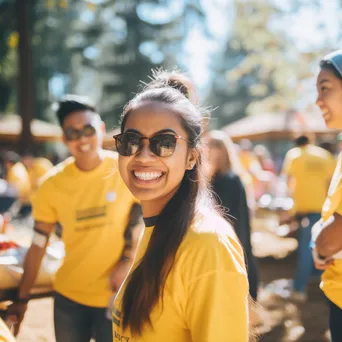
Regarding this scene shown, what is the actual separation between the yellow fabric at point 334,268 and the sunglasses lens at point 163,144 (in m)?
0.96

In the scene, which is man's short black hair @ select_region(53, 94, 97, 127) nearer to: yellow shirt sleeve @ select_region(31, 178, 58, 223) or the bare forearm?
yellow shirt sleeve @ select_region(31, 178, 58, 223)

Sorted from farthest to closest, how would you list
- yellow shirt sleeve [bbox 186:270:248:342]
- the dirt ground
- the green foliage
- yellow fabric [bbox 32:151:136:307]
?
1. the green foliage
2. the dirt ground
3. yellow fabric [bbox 32:151:136:307]
4. yellow shirt sleeve [bbox 186:270:248:342]

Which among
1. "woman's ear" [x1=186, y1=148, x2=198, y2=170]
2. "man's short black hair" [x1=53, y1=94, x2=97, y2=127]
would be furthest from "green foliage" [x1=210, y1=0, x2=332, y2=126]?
"woman's ear" [x1=186, y1=148, x2=198, y2=170]

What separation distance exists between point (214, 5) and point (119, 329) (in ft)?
39.2

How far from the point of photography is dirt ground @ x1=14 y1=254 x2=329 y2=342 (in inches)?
187

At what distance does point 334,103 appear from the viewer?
2.15 meters

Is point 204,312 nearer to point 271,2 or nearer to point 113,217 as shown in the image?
point 113,217

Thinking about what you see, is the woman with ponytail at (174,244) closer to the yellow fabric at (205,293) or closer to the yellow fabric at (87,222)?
the yellow fabric at (205,293)

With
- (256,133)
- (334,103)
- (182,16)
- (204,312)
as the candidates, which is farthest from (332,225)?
(182,16)

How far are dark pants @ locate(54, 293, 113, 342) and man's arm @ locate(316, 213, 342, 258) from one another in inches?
48.4

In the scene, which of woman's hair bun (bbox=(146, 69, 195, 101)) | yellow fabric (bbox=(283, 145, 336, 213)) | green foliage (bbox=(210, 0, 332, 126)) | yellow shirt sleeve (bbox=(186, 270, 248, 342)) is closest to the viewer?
yellow shirt sleeve (bbox=(186, 270, 248, 342))

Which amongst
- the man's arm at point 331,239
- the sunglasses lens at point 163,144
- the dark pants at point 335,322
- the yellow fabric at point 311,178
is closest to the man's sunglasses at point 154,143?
the sunglasses lens at point 163,144

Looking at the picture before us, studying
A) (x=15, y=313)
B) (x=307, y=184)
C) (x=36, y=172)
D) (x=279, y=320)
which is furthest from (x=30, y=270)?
(x=36, y=172)

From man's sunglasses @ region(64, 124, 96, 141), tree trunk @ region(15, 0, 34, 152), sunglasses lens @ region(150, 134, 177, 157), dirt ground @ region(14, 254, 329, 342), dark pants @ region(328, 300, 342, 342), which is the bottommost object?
dirt ground @ region(14, 254, 329, 342)
